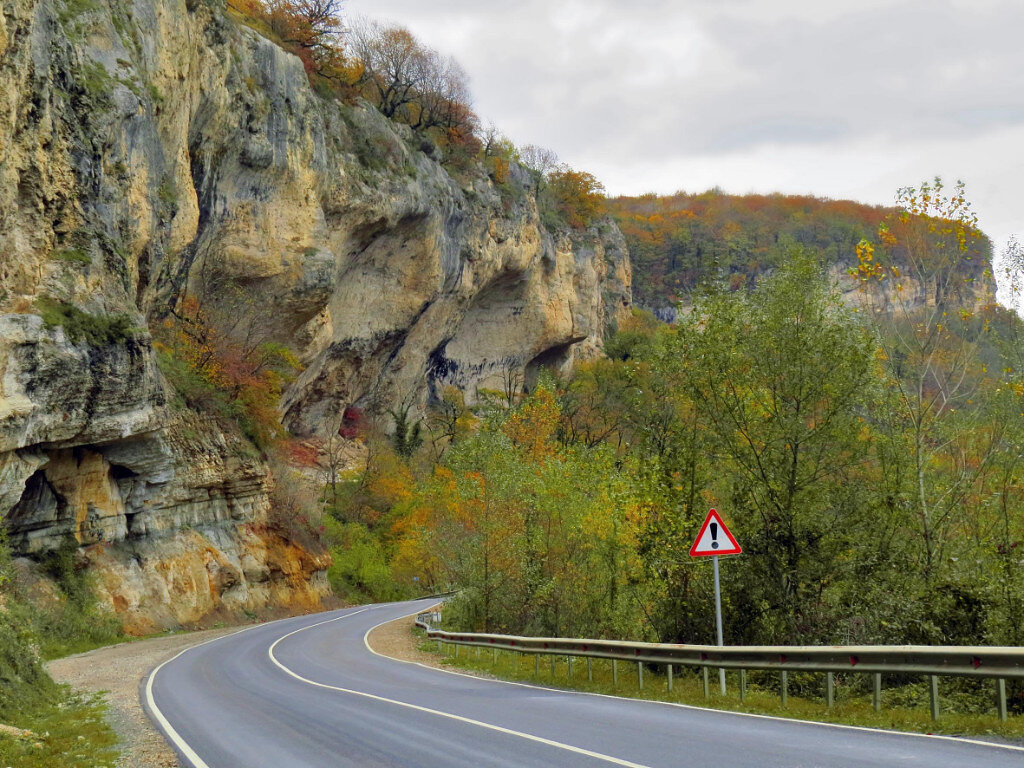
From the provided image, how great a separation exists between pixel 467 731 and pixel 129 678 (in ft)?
38.6

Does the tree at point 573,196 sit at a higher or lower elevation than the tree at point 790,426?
higher

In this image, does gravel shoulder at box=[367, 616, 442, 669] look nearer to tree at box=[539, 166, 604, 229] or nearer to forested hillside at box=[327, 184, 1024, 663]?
forested hillside at box=[327, 184, 1024, 663]

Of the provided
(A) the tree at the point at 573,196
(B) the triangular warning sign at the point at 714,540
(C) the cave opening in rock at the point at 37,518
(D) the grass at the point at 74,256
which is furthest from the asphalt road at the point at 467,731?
(A) the tree at the point at 573,196

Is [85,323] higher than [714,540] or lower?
higher

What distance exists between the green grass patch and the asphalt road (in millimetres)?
10163

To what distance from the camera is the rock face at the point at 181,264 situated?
21484mm

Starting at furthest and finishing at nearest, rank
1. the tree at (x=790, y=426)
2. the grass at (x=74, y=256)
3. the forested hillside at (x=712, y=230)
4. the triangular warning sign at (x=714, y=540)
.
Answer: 1. the forested hillside at (x=712, y=230)
2. the grass at (x=74, y=256)
3. the tree at (x=790, y=426)
4. the triangular warning sign at (x=714, y=540)

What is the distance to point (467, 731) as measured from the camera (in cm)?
915

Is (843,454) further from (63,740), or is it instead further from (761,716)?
(63,740)

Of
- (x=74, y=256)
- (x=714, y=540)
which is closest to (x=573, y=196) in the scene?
(x=74, y=256)

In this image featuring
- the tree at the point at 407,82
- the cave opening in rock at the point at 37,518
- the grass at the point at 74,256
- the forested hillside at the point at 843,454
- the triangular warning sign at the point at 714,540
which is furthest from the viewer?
the tree at the point at 407,82

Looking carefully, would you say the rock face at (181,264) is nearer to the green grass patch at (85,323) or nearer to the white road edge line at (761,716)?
the green grass patch at (85,323)

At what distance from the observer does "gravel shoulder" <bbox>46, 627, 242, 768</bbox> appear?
31.6 ft

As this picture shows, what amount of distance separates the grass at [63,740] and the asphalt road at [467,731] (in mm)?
796
